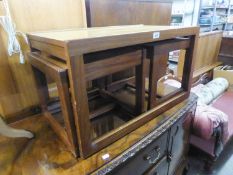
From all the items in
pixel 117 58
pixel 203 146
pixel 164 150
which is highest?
pixel 117 58

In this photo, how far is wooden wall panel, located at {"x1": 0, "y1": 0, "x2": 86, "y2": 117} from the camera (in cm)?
69

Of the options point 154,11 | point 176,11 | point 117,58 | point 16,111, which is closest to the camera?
point 117,58

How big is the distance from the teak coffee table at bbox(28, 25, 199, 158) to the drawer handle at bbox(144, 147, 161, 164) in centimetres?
13

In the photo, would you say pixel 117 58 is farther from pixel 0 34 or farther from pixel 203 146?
pixel 203 146

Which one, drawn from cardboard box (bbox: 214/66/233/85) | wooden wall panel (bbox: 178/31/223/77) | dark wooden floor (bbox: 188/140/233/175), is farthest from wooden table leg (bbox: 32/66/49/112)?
cardboard box (bbox: 214/66/233/85)

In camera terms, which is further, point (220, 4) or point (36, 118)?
point (220, 4)

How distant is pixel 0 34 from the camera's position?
2.17 feet

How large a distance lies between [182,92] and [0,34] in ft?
2.75

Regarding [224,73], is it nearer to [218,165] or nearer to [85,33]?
[218,165]

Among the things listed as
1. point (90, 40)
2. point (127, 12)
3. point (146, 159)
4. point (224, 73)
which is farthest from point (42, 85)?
point (224, 73)

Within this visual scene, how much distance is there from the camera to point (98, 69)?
0.50m

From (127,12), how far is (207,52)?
5.68 feet

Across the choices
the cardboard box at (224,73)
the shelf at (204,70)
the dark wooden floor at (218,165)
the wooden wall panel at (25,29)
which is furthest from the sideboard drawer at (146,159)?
the cardboard box at (224,73)

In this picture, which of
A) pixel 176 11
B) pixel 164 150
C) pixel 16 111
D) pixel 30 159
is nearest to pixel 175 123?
pixel 164 150
